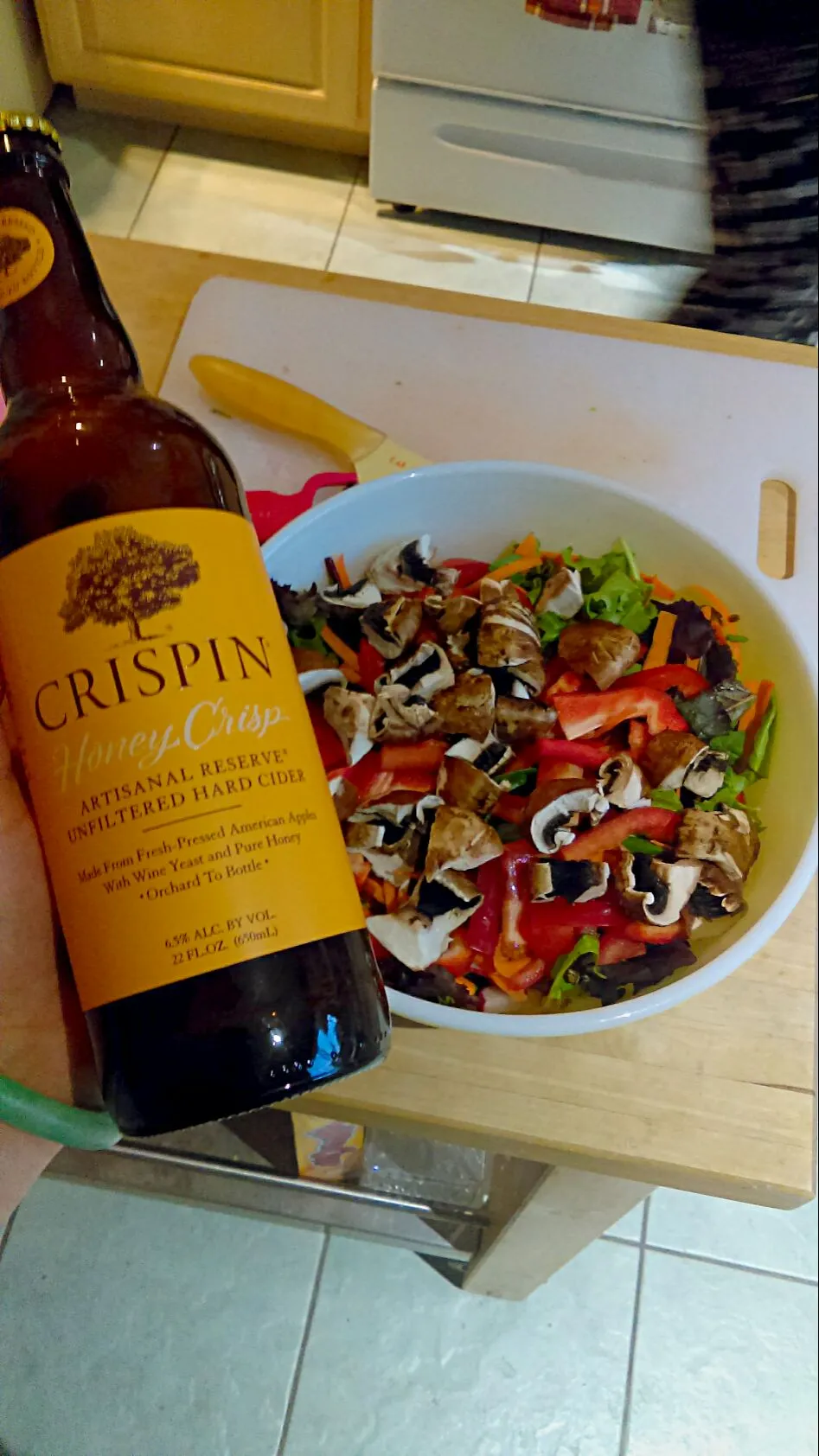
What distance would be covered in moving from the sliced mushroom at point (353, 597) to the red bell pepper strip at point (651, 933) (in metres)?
0.25

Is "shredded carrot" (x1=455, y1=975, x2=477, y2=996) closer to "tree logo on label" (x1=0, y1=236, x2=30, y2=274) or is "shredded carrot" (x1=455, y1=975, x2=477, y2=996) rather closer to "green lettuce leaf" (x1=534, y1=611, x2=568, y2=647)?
"green lettuce leaf" (x1=534, y1=611, x2=568, y2=647)

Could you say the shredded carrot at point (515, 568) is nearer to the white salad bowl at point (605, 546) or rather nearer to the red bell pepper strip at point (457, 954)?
the white salad bowl at point (605, 546)

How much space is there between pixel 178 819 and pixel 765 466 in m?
0.60

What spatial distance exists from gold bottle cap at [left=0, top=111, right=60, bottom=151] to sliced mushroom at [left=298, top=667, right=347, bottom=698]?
290 mm

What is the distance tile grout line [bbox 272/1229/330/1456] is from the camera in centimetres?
69

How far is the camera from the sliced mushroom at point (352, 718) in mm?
572

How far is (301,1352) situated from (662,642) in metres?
0.76

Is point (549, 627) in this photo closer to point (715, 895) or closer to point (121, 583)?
point (715, 895)

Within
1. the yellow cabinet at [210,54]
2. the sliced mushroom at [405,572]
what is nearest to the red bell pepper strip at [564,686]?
the sliced mushroom at [405,572]

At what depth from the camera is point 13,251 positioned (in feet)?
1.36

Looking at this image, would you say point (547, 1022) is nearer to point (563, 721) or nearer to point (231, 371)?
point (563, 721)

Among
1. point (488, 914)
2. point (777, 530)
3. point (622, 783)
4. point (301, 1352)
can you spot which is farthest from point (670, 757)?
point (301, 1352)

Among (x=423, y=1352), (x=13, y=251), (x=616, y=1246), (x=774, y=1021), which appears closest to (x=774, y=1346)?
(x=616, y=1246)

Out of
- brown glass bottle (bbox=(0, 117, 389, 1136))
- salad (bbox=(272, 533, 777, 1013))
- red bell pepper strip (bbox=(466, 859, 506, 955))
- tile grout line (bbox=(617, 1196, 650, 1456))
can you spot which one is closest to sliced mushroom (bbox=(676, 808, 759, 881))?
salad (bbox=(272, 533, 777, 1013))
